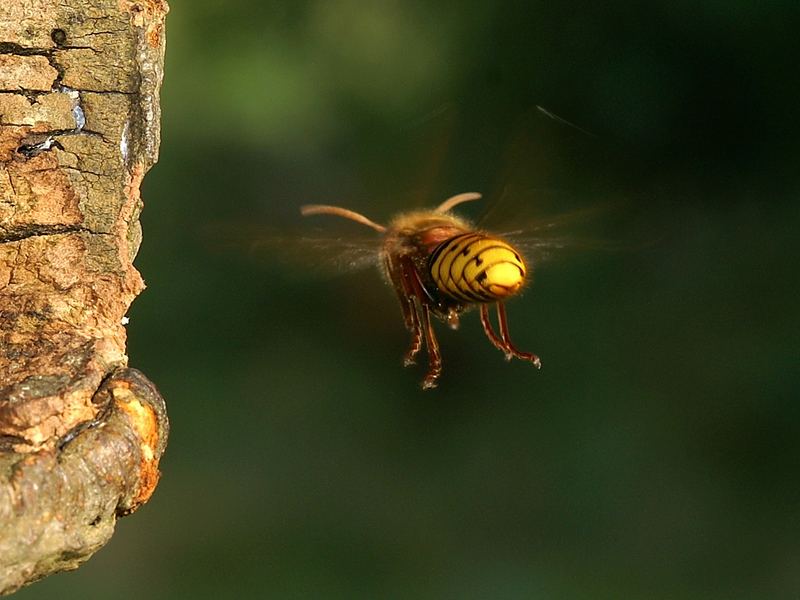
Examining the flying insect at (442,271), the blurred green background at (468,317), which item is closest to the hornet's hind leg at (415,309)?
the flying insect at (442,271)

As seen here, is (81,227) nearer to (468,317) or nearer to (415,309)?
(415,309)

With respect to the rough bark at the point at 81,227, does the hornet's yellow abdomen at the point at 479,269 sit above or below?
above

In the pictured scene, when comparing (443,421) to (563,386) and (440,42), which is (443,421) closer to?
(563,386)

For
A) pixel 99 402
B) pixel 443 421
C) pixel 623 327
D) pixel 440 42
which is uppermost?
pixel 440 42

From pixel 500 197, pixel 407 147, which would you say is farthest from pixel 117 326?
pixel 407 147

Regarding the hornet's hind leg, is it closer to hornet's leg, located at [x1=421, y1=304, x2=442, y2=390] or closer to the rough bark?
hornet's leg, located at [x1=421, y1=304, x2=442, y2=390]

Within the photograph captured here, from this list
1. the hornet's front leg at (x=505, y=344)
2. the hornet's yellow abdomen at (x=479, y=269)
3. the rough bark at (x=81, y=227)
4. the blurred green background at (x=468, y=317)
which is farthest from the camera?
the blurred green background at (x=468, y=317)

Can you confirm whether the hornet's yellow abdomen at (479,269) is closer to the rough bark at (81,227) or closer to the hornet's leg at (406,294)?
the hornet's leg at (406,294)
